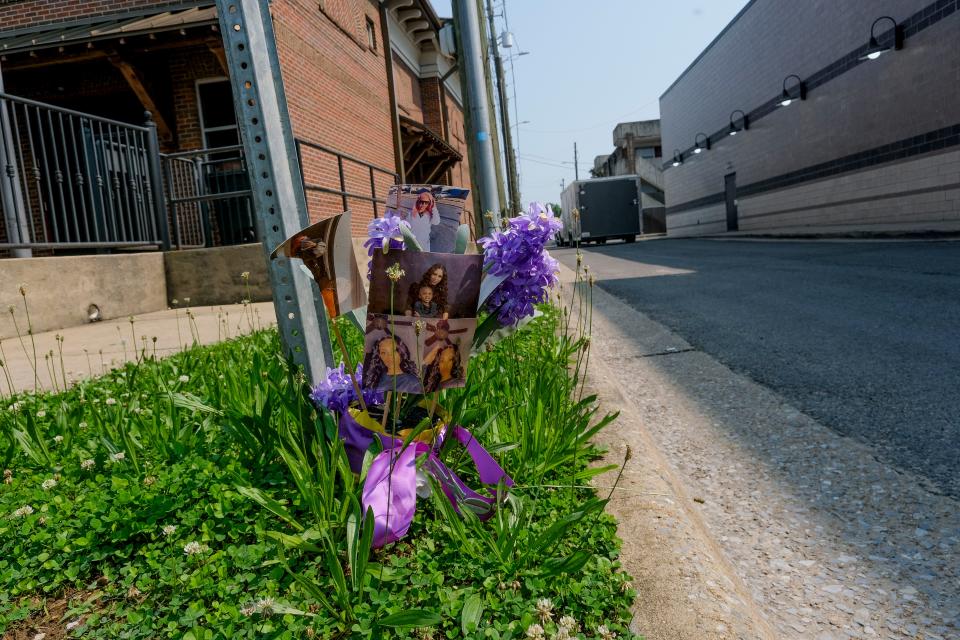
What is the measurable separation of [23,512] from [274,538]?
32.2 inches

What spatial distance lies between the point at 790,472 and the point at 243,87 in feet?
7.75

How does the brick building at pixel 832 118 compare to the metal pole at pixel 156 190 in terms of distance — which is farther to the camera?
the brick building at pixel 832 118

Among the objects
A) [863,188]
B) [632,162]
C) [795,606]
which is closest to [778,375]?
[795,606]

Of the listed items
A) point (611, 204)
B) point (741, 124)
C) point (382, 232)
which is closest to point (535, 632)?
point (382, 232)

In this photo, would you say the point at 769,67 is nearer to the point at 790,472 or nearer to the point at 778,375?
the point at 778,375

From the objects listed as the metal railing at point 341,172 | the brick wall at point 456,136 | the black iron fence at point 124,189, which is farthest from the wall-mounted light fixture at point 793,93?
the black iron fence at point 124,189

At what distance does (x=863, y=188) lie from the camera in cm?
1695

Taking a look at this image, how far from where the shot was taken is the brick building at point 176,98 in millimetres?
9601

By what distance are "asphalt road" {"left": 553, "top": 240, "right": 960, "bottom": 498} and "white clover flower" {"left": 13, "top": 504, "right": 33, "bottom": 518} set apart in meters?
2.91

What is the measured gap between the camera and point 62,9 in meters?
12.2

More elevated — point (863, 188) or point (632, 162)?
point (632, 162)

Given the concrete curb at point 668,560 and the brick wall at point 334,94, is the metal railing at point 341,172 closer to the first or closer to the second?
the brick wall at point 334,94

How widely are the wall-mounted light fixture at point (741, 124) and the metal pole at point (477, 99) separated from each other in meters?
21.8

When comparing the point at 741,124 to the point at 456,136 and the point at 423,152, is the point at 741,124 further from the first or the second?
the point at 423,152
